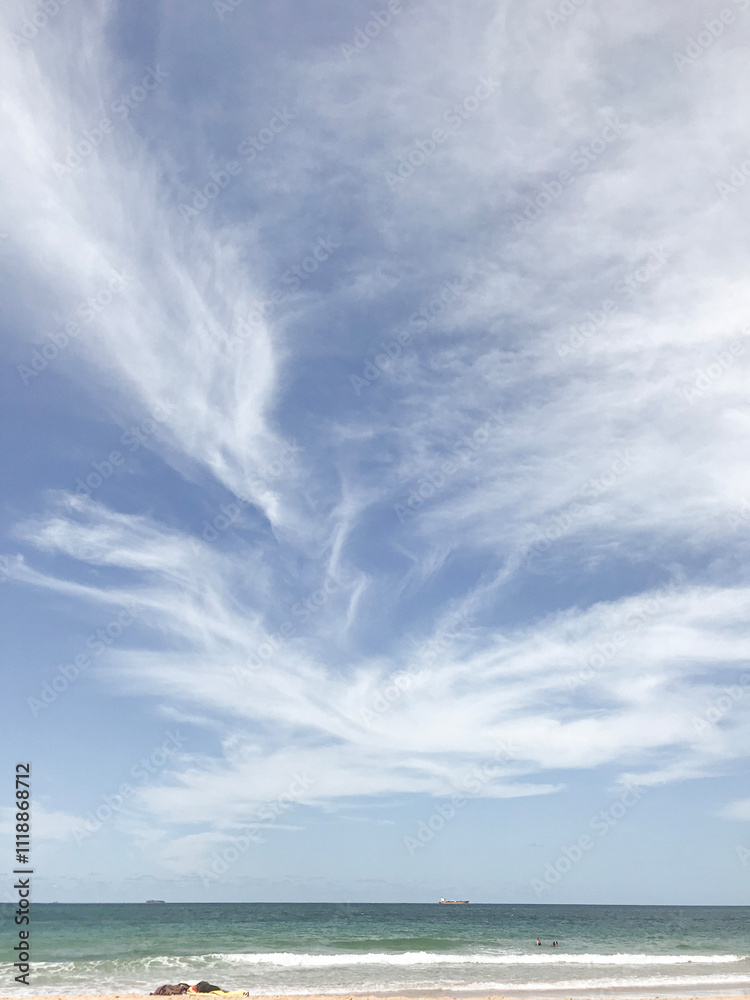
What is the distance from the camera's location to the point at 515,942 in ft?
165

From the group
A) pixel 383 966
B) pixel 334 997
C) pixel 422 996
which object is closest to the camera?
pixel 334 997

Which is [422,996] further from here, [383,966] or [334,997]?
[383,966]

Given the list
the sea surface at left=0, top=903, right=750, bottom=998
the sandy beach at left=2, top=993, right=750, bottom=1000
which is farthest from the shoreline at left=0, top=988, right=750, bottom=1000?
the sea surface at left=0, top=903, right=750, bottom=998

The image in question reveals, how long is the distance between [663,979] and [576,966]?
4.93 m

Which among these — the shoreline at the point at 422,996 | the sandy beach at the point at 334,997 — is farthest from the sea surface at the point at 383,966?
the sandy beach at the point at 334,997

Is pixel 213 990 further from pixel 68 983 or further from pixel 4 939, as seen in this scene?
pixel 4 939

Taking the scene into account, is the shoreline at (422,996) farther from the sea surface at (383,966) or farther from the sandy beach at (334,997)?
the sea surface at (383,966)

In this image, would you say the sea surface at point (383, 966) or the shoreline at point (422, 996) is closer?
the shoreline at point (422, 996)

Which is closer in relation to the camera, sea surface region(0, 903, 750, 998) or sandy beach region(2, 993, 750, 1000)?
sandy beach region(2, 993, 750, 1000)

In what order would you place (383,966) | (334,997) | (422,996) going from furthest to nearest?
1. (383,966)
2. (422,996)
3. (334,997)

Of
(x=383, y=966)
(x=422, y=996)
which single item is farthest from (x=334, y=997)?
(x=383, y=966)

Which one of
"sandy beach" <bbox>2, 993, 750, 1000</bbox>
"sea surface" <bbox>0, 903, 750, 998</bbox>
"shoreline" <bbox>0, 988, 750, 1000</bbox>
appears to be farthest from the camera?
"sea surface" <bbox>0, 903, 750, 998</bbox>

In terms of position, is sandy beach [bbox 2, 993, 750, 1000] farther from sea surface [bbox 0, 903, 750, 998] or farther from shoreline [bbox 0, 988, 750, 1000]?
sea surface [bbox 0, 903, 750, 998]

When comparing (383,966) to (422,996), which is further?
(383,966)
